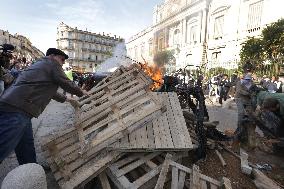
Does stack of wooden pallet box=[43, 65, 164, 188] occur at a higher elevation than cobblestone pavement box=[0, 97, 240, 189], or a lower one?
higher

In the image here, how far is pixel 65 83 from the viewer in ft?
13.7

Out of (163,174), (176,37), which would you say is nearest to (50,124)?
(163,174)

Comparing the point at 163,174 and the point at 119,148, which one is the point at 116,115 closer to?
the point at 119,148

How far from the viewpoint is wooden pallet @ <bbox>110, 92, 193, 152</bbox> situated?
4207mm

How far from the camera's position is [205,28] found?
31953mm

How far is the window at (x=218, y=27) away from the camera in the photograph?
29.7 m

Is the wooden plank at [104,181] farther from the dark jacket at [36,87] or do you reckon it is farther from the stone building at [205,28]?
the stone building at [205,28]

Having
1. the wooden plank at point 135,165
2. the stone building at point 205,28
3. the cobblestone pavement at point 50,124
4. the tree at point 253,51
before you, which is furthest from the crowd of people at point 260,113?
the stone building at point 205,28

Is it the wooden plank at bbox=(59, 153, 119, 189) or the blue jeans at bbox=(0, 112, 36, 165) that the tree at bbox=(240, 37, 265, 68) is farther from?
the blue jeans at bbox=(0, 112, 36, 165)

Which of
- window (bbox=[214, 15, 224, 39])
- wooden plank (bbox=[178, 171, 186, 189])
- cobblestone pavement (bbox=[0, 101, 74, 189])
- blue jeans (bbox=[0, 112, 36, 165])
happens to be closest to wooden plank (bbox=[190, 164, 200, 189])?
wooden plank (bbox=[178, 171, 186, 189])

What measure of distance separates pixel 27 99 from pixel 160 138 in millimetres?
2269

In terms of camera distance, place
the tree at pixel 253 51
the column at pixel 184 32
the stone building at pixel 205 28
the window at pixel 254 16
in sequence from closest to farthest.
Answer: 1. the tree at pixel 253 51
2. the window at pixel 254 16
3. the stone building at pixel 205 28
4. the column at pixel 184 32

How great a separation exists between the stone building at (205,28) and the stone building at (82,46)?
52099mm

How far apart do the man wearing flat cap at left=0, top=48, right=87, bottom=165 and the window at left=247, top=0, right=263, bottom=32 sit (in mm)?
24573
